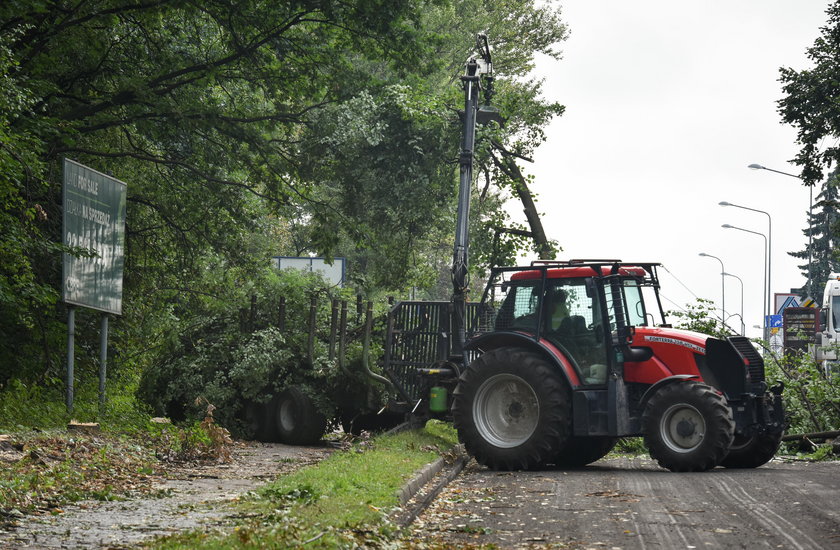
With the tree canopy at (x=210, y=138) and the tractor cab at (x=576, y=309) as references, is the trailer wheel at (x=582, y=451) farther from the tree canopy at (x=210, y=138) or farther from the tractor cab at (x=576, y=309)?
the tree canopy at (x=210, y=138)

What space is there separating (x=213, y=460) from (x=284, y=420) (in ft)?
17.2

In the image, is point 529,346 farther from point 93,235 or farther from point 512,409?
point 93,235

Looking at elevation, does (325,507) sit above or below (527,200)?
below

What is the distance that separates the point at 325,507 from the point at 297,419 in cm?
1083

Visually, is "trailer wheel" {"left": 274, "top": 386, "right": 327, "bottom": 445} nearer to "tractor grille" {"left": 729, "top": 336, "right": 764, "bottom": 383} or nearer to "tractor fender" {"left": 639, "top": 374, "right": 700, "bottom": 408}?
"tractor fender" {"left": 639, "top": 374, "right": 700, "bottom": 408}

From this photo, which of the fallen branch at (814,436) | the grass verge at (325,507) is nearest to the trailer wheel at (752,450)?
the fallen branch at (814,436)

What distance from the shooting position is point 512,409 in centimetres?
1544

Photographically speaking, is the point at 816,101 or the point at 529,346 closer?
the point at 529,346

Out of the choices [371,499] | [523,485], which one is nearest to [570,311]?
[523,485]

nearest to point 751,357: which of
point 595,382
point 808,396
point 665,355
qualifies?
point 665,355

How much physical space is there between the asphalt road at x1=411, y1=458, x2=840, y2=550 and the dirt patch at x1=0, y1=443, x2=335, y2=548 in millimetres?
1797

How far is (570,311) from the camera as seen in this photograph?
50.4 ft

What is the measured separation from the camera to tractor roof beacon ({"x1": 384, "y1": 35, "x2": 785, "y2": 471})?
1401 centimetres

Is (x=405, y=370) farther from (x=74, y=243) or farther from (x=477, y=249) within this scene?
(x=477, y=249)
